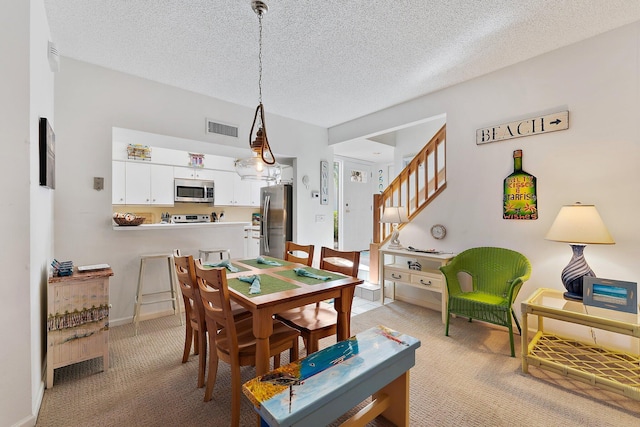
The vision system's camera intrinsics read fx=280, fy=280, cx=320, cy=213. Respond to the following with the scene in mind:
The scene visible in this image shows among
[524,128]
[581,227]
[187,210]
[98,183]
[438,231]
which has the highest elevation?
[524,128]

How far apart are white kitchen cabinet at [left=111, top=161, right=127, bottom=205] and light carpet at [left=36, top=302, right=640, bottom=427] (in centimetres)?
282

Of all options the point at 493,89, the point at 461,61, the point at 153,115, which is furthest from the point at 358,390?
the point at 153,115

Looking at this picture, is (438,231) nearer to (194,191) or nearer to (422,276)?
(422,276)

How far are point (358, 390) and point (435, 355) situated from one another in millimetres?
1455

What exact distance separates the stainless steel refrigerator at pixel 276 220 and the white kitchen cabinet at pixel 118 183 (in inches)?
92.4

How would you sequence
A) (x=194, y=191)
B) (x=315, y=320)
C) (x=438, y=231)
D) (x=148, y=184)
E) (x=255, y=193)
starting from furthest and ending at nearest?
1. (x=255, y=193)
2. (x=194, y=191)
3. (x=148, y=184)
4. (x=438, y=231)
5. (x=315, y=320)

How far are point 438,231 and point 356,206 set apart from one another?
3.54 m

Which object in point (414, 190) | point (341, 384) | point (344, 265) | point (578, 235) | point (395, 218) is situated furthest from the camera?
point (414, 190)

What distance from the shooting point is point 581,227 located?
2246 millimetres

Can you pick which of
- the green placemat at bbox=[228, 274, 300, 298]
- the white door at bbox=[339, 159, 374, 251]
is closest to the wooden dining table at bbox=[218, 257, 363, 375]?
the green placemat at bbox=[228, 274, 300, 298]

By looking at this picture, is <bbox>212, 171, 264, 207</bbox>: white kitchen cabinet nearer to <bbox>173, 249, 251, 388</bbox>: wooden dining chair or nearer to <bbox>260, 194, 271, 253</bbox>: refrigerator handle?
<bbox>260, 194, 271, 253</bbox>: refrigerator handle

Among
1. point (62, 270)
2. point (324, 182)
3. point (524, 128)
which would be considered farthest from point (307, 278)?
point (324, 182)

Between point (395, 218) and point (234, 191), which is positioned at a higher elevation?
point (234, 191)

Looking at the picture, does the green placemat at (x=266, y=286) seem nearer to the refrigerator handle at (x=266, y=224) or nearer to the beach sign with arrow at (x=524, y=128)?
the beach sign with arrow at (x=524, y=128)
